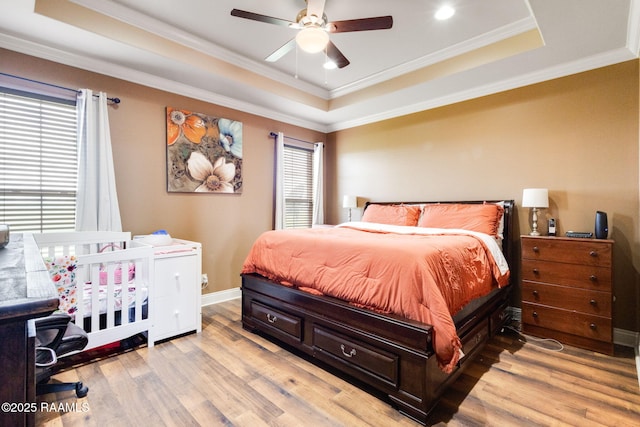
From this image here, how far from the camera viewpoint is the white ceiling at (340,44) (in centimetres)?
226

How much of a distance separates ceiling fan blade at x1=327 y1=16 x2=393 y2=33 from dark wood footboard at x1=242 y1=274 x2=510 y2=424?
6.27 feet

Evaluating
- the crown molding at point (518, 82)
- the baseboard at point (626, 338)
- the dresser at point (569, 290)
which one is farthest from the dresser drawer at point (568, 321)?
the crown molding at point (518, 82)

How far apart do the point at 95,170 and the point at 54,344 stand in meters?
1.72

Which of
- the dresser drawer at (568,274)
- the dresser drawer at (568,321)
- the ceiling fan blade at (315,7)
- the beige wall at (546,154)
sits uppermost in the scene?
the ceiling fan blade at (315,7)

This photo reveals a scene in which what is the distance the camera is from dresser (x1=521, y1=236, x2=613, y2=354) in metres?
2.37

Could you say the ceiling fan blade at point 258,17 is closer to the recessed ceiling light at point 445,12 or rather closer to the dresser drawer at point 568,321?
the recessed ceiling light at point 445,12

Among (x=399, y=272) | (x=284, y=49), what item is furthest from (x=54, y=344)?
(x=284, y=49)

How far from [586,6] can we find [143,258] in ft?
12.2

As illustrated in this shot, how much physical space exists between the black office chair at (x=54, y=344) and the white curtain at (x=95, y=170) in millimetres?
1192

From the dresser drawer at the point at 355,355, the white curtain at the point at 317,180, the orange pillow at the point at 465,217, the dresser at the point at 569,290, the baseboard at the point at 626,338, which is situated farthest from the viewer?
the white curtain at the point at 317,180

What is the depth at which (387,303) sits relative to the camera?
1.80 meters

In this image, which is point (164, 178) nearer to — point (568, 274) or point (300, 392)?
point (300, 392)

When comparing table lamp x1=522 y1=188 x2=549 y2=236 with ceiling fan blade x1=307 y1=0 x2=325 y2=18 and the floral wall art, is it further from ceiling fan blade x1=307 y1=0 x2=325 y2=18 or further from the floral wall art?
the floral wall art

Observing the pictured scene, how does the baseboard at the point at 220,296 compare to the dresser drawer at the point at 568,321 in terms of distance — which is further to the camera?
the baseboard at the point at 220,296
